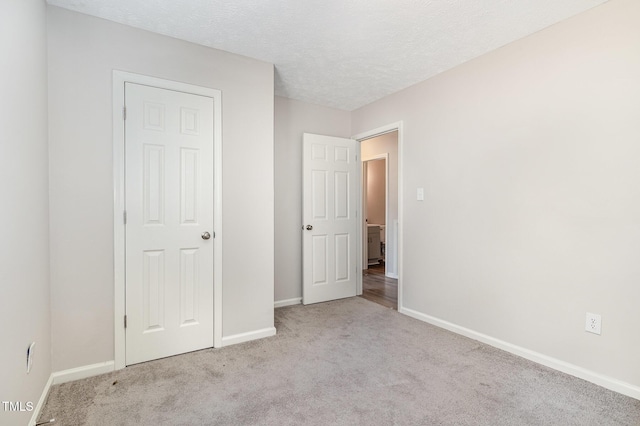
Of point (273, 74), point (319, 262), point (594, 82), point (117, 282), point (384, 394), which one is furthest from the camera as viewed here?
point (319, 262)

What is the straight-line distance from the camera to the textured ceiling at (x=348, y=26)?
1998 mm

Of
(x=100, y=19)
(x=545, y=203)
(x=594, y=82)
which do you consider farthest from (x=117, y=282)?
(x=594, y=82)

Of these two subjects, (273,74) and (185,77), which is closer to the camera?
(185,77)

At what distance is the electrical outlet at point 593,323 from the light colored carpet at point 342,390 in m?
0.35

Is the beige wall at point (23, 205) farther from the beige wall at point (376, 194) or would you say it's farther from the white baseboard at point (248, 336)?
the beige wall at point (376, 194)

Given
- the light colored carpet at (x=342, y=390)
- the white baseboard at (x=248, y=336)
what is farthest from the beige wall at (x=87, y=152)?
the white baseboard at (x=248, y=336)

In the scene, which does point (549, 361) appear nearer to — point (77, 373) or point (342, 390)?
point (342, 390)

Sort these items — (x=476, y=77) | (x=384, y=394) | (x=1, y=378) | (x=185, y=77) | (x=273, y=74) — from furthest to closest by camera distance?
(x=273, y=74)
(x=476, y=77)
(x=185, y=77)
(x=384, y=394)
(x=1, y=378)

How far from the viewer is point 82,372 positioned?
6.81ft

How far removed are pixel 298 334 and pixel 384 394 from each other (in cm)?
111

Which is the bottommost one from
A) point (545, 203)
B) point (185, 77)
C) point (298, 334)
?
point (298, 334)

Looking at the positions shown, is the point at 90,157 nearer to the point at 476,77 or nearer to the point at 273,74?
the point at 273,74

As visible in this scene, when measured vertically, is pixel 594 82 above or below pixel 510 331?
above

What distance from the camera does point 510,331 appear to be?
2.47m
